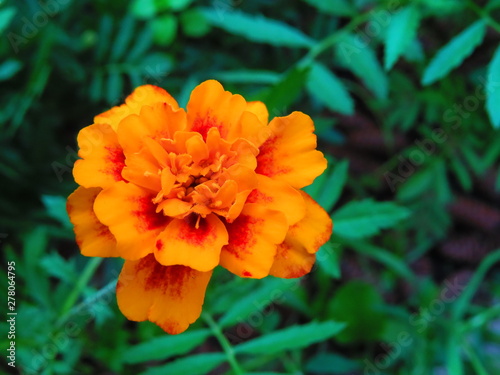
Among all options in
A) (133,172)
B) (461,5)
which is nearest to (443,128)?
(461,5)

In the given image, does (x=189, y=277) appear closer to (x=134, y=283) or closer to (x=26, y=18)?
(x=134, y=283)

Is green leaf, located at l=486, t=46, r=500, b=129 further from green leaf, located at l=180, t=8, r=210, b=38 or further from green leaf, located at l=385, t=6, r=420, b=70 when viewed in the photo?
green leaf, located at l=180, t=8, r=210, b=38

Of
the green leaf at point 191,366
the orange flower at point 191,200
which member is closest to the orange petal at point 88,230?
the orange flower at point 191,200

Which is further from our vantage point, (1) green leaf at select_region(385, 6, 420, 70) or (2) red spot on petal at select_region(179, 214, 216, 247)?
(1) green leaf at select_region(385, 6, 420, 70)

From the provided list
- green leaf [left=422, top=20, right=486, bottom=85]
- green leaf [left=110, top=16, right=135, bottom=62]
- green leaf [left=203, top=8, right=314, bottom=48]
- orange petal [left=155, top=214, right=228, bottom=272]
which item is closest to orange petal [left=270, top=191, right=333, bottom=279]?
orange petal [left=155, top=214, right=228, bottom=272]

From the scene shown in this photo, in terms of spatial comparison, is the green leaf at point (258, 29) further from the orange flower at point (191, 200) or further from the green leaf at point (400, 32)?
the orange flower at point (191, 200)
